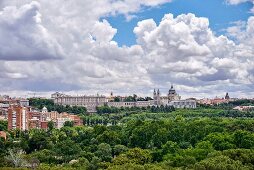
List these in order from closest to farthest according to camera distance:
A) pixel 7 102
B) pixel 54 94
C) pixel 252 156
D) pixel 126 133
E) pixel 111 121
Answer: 1. pixel 252 156
2. pixel 126 133
3. pixel 111 121
4. pixel 7 102
5. pixel 54 94

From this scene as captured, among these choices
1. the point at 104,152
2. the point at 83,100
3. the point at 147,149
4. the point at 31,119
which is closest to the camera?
the point at 104,152

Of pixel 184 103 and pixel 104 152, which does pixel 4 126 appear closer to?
pixel 104 152

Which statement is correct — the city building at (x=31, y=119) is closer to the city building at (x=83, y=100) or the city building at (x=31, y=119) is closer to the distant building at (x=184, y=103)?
the city building at (x=83, y=100)

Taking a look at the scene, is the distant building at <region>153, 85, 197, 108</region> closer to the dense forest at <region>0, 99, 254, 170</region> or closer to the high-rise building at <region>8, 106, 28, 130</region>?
the high-rise building at <region>8, 106, 28, 130</region>

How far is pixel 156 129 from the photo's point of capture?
180ft

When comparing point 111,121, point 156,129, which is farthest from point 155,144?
point 111,121

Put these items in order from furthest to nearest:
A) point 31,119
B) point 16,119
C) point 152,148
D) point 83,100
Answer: point 83,100 → point 31,119 → point 16,119 → point 152,148

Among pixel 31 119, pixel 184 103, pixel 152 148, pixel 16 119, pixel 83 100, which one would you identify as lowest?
pixel 152 148

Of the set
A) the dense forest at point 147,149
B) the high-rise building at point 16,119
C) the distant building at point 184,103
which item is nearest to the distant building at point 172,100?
the distant building at point 184,103

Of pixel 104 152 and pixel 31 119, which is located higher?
pixel 31 119

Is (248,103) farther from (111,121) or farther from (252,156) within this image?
(252,156)

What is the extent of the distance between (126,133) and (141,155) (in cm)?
1814

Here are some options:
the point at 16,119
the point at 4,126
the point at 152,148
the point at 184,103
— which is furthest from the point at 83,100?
the point at 152,148

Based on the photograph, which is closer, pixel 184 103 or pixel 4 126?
pixel 4 126
